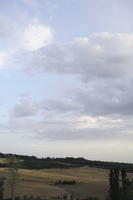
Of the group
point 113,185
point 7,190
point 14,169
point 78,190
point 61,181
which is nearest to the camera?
point 14,169

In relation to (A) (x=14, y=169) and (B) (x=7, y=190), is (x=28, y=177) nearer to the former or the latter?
(B) (x=7, y=190)

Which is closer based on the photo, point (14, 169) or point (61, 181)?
point (14, 169)

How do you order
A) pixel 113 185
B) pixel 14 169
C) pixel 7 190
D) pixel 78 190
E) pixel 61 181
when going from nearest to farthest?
pixel 14 169, pixel 113 185, pixel 7 190, pixel 78 190, pixel 61 181

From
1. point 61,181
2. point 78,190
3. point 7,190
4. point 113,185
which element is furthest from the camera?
point 61,181

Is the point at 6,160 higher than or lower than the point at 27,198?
higher

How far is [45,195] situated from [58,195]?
4.52m

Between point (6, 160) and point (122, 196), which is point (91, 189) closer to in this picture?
point (122, 196)

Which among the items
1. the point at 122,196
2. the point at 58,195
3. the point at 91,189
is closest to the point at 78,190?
the point at 91,189

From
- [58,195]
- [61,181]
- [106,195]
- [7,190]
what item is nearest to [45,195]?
[58,195]

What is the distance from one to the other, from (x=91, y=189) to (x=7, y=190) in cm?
3583

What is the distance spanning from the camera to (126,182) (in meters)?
→ 135

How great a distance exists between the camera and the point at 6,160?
12538cm

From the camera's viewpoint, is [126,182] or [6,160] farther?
[126,182]

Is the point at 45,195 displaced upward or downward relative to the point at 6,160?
downward
